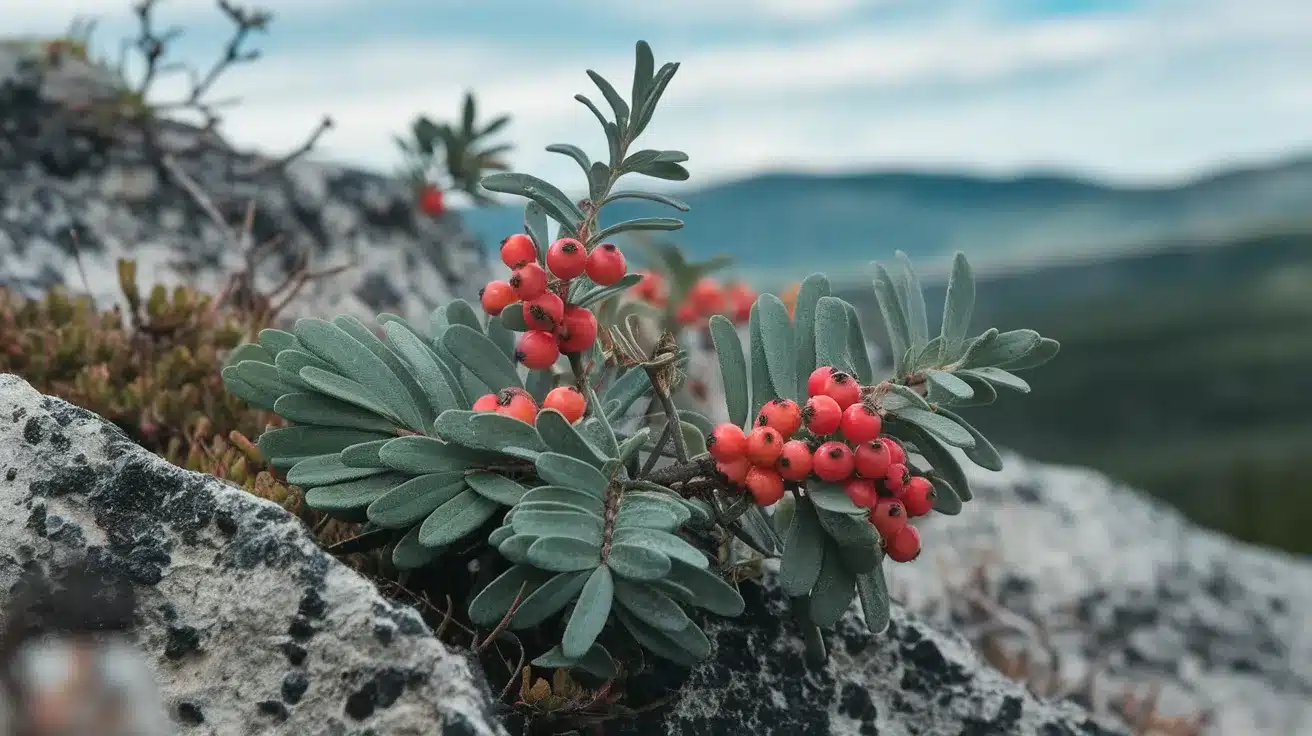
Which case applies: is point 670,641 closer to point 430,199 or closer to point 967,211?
point 430,199

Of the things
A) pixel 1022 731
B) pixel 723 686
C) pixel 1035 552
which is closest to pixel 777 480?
pixel 723 686

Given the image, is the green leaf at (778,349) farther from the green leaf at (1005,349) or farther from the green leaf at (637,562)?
the green leaf at (637,562)

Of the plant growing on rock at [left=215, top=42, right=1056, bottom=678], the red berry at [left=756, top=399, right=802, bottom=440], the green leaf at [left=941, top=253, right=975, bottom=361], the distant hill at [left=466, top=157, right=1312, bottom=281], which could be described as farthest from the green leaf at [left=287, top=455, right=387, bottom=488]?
the distant hill at [left=466, top=157, right=1312, bottom=281]

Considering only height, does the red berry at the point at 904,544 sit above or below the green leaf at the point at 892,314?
below

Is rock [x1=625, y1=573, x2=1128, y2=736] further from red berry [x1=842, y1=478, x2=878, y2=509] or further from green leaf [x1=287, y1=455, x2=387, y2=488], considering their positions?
green leaf [x1=287, y1=455, x2=387, y2=488]

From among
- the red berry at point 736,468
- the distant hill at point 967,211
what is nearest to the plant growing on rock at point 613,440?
the red berry at point 736,468

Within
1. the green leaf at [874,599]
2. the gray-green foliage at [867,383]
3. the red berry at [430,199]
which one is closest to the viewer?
the gray-green foliage at [867,383]

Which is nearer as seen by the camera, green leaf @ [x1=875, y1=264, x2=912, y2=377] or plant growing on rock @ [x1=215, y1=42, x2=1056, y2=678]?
plant growing on rock @ [x1=215, y1=42, x2=1056, y2=678]
